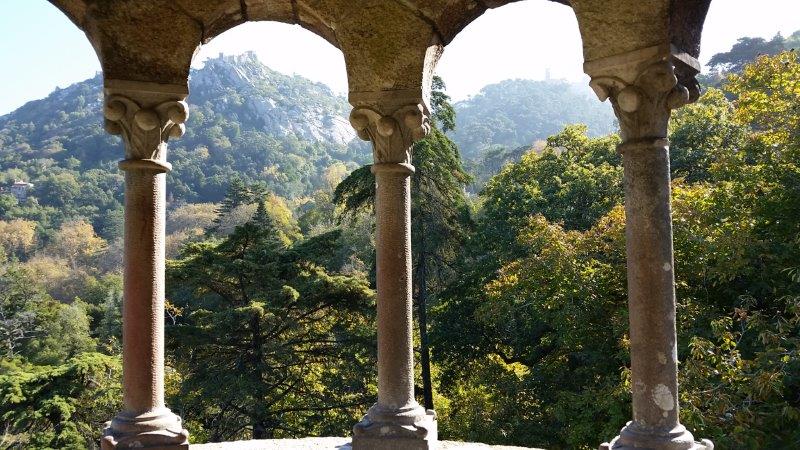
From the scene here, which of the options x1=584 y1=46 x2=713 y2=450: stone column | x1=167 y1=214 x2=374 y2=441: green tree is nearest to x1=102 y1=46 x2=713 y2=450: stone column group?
x1=584 y1=46 x2=713 y2=450: stone column

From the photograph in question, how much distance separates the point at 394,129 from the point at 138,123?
2943mm

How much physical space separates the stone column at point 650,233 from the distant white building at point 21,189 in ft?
404

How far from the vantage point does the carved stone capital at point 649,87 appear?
718cm

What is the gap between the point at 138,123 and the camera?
8.46 meters

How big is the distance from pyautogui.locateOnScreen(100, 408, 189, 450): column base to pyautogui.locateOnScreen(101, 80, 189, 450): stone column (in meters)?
0.01

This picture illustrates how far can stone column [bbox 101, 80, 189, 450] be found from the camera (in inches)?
324

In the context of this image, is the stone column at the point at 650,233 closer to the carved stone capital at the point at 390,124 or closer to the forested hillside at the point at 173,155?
the carved stone capital at the point at 390,124

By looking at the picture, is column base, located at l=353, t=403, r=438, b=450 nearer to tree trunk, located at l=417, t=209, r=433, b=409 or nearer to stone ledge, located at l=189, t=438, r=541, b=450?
stone ledge, located at l=189, t=438, r=541, b=450

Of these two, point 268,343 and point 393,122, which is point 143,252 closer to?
point 393,122

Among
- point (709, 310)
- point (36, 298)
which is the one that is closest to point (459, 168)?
point (709, 310)

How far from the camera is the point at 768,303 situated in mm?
20500

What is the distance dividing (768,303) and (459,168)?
17318 mm

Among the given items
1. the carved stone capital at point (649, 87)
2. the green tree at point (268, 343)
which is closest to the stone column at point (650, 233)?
the carved stone capital at point (649, 87)

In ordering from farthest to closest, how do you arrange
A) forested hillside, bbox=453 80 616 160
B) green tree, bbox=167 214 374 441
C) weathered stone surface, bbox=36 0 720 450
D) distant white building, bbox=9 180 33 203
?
forested hillside, bbox=453 80 616 160 < distant white building, bbox=9 180 33 203 < green tree, bbox=167 214 374 441 < weathered stone surface, bbox=36 0 720 450
